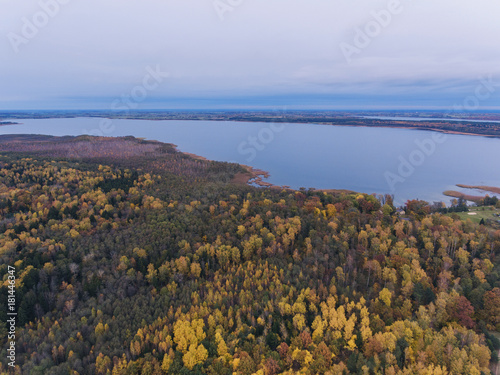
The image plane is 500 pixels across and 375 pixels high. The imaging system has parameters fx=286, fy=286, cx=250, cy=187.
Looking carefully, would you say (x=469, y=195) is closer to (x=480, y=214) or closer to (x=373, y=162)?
(x=480, y=214)

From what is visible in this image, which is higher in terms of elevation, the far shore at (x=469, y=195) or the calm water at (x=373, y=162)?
the calm water at (x=373, y=162)

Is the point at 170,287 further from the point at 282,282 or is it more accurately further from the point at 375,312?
the point at 375,312

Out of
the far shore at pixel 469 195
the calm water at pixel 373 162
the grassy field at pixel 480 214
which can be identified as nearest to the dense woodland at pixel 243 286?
the grassy field at pixel 480 214

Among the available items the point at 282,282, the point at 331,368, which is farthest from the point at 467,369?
the point at 282,282

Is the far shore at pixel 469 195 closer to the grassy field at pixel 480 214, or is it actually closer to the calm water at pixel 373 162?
the calm water at pixel 373 162

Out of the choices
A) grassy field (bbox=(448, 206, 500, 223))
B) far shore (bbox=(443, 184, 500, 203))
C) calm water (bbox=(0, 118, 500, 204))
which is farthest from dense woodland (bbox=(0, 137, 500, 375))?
calm water (bbox=(0, 118, 500, 204))

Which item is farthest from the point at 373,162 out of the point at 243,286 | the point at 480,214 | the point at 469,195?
the point at 243,286
